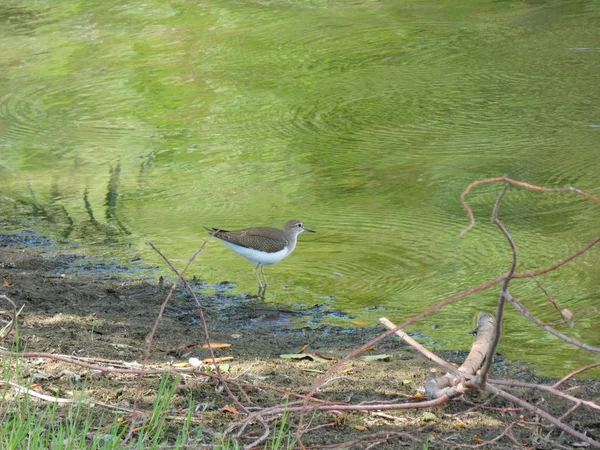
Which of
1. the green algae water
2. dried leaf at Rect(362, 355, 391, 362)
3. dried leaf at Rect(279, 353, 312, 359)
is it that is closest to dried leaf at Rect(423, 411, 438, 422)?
dried leaf at Rect(362, 355, 391, 362)

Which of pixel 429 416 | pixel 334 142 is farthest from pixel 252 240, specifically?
pixel 334 142

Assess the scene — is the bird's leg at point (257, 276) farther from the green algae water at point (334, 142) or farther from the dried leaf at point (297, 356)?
the dried leaf at point (297, 356)

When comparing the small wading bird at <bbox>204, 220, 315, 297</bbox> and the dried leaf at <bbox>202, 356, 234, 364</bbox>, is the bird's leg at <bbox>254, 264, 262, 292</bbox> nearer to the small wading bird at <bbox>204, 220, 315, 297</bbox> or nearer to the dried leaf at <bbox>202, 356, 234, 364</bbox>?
the small wading bird at <bbox>204, 220, 315, 297</bbox>

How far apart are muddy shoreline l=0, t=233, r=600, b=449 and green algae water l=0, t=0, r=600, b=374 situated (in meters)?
0.45

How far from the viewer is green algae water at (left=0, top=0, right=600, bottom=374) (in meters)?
7.69

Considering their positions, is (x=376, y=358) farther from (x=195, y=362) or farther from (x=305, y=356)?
(x=195, y=362)

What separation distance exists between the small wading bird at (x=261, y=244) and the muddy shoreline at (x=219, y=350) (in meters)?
0.32

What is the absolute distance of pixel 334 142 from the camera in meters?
11.0

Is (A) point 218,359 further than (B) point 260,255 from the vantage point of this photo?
No

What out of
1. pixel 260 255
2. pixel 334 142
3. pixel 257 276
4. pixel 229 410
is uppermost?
pixel 229 410

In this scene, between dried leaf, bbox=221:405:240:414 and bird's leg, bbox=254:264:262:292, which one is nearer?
dried leaf, bbox=221:405:240:414

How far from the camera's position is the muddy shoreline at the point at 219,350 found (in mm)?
4543

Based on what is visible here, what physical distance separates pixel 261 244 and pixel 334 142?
12.2ft

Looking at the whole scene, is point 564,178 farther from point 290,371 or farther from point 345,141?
point 290,371
